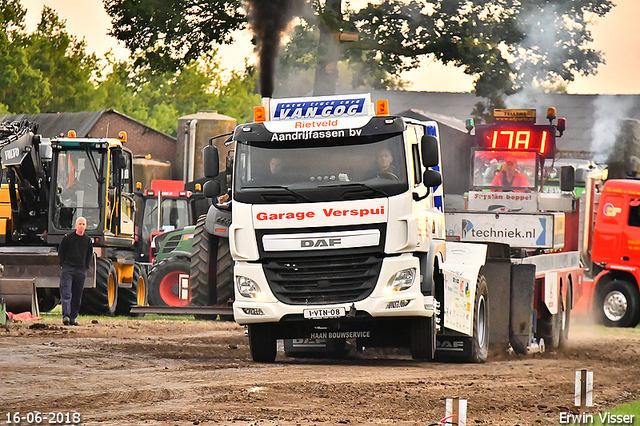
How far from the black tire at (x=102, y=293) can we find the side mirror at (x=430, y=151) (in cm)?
1118

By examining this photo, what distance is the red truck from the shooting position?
88.5 feet

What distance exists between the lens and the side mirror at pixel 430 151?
14.1 m

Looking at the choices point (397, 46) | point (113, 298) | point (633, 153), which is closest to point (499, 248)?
point (113, 298)

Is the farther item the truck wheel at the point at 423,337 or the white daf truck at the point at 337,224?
the truck wheel at the point at 423,337

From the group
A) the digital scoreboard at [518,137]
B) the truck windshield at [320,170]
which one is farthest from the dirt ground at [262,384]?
the digital scoreboard at [518,137]

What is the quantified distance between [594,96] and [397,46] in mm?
32409

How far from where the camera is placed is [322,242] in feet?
45.8

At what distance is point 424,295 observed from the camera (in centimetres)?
1418

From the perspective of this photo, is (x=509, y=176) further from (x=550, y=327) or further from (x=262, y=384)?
(x=262, y=384)

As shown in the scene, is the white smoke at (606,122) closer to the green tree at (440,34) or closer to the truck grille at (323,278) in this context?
the green tree at (440,34)

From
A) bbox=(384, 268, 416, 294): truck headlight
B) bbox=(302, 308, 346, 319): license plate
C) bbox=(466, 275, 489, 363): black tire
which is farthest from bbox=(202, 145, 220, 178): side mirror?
bbox=(466, 275, 489, 363): black tire

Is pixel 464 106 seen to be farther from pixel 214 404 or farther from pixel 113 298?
pixel 214 404

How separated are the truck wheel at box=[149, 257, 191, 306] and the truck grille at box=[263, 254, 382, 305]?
11830mm

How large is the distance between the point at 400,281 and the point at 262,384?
2600 millimetres
